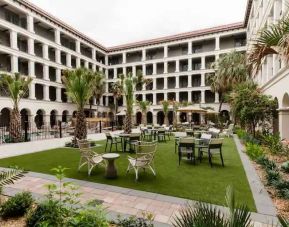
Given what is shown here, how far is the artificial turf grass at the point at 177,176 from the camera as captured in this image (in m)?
5.54

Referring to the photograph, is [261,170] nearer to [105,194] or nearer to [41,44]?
[105,194]

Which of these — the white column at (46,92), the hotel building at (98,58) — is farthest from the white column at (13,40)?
the white column at (46,92)

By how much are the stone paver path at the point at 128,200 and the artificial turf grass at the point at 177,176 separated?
366 millimetres

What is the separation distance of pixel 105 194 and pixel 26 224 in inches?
77.7

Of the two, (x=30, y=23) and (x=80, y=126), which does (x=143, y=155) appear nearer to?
(x=80, y=126)

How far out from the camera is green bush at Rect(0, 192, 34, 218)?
13.6ft

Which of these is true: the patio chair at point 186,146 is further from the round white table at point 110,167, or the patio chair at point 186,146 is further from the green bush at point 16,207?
the green bush at point 16,207

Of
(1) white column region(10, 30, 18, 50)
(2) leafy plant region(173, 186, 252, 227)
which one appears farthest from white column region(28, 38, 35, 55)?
(2) leafy plant region(173, 186, 252, 227)

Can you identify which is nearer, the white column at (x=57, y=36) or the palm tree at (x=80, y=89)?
the palm tree at (x=80, y=89)

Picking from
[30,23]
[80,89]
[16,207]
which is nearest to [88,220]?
[16,207]

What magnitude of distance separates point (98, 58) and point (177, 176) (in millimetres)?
44730

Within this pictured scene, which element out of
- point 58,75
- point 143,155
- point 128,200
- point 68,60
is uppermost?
point 68,60

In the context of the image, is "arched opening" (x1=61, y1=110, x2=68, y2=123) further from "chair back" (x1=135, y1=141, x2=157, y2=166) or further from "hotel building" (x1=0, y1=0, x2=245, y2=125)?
"chair back" (x1=135, y1=141, x2=157, y2=166)

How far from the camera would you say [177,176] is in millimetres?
6961
